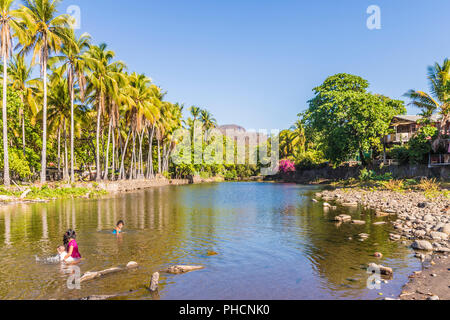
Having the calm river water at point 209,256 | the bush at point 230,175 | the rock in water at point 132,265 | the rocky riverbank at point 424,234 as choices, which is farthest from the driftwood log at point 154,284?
the bush at point 230,175

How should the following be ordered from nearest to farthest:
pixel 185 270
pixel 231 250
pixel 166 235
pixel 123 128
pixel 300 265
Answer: pixel 185 270, pixel 300 265, pixel 231 250, pixel 166 235, pixel 123 128

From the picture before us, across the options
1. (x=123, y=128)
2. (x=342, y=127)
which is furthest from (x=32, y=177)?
(x=342, y=127)

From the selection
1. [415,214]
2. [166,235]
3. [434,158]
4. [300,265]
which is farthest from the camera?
[434,158]

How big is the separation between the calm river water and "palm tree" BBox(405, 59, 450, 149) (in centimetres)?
2506

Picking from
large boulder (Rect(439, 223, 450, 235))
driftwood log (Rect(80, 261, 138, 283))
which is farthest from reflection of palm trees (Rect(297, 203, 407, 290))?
driftwood log (Rect(80, 261, 138, 283))

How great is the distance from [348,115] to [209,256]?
40.4 m

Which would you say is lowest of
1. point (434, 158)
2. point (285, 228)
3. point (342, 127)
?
point (285, 228)

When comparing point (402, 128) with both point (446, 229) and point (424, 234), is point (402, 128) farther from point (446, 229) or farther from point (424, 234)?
point (424, 234)

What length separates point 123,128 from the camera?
212ft

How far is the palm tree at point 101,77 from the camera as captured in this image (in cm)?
4012

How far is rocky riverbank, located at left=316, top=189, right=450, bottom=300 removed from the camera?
8.88m

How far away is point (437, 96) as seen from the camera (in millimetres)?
41375

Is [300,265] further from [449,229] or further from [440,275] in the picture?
[449,229]

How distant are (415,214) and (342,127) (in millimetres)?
28434
